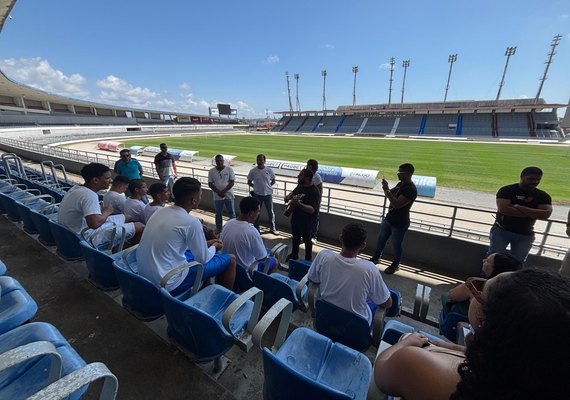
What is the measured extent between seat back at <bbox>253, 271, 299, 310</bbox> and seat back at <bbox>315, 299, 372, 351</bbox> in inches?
14.1

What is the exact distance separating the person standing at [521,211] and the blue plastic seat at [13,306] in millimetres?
5529

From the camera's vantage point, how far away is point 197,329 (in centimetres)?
197

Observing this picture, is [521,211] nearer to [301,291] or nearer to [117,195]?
[301,291]

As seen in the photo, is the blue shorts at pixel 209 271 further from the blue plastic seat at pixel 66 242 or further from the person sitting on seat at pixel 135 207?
the person sitting on seat at pixel 135 207

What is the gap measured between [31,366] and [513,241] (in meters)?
5.51

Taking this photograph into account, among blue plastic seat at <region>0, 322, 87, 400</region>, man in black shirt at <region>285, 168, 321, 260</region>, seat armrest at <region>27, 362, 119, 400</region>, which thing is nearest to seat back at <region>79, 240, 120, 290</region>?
blue plastic seat at <region>0, 322, 87, 400</region>

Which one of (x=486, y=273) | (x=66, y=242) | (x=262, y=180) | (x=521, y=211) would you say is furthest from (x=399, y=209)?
(x=66, y=242)

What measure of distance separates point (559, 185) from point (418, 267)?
14915 mm

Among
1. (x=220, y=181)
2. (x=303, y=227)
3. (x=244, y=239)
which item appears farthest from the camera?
(x=220, y=181)

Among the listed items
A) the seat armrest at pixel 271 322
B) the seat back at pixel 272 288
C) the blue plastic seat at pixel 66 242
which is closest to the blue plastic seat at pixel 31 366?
the seat armrest at pixel 271 322

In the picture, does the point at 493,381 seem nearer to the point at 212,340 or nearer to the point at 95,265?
the point at 212,340

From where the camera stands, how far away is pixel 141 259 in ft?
8.45

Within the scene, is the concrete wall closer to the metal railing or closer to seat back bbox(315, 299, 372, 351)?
the metal railing

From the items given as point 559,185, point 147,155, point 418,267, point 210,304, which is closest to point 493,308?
point 210,304
